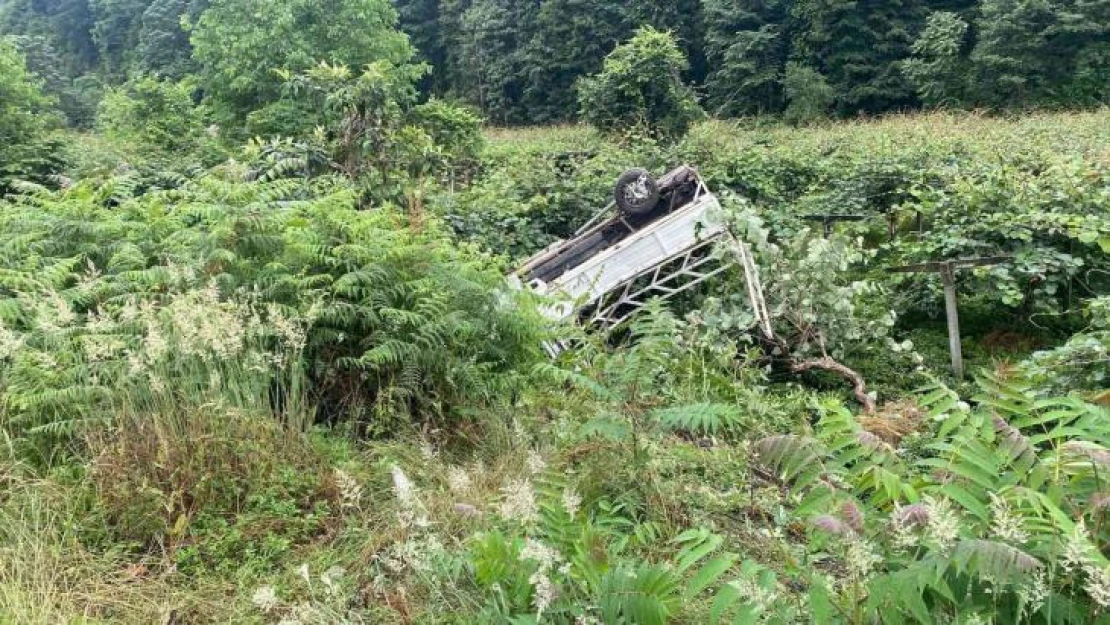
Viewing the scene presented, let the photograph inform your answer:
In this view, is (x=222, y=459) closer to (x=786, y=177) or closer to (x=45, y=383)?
(x=45, y=383)

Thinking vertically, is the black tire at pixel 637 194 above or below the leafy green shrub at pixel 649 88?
above

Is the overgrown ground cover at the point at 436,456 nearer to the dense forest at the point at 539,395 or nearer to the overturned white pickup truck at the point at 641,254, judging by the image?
the dense forest at the point at 539,395

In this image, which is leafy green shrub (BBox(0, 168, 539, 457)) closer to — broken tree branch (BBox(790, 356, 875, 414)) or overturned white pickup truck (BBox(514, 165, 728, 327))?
overturned white pickup truck (BBox(514, 165, 728, 327))

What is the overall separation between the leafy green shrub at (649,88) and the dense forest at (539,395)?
7.84m

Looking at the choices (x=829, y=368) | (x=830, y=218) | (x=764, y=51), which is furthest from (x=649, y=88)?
(x=829, y=368)

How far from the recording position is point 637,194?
24.4 ft

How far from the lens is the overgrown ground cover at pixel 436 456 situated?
5.47ft

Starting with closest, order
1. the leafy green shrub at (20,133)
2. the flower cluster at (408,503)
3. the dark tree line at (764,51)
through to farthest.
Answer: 1. the flower cluster at (408,503)
2. the leafy green shrub at (20,133)
3. the dark tree line at (764,51)

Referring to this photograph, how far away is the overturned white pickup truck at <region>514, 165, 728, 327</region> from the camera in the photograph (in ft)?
21.9

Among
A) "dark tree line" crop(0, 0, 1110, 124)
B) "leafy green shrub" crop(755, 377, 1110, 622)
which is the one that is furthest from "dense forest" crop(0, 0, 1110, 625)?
"dark tree line" crop(0, 0, 1110, 124)

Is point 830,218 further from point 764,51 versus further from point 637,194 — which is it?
point 764,51

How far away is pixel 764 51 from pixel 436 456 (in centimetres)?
3109

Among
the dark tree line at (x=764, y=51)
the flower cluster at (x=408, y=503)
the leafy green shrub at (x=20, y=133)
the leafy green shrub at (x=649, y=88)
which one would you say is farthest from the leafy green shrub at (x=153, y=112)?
the flower cluster at (x=408, y=503)

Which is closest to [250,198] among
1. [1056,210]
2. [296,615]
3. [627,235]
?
[296,615]
